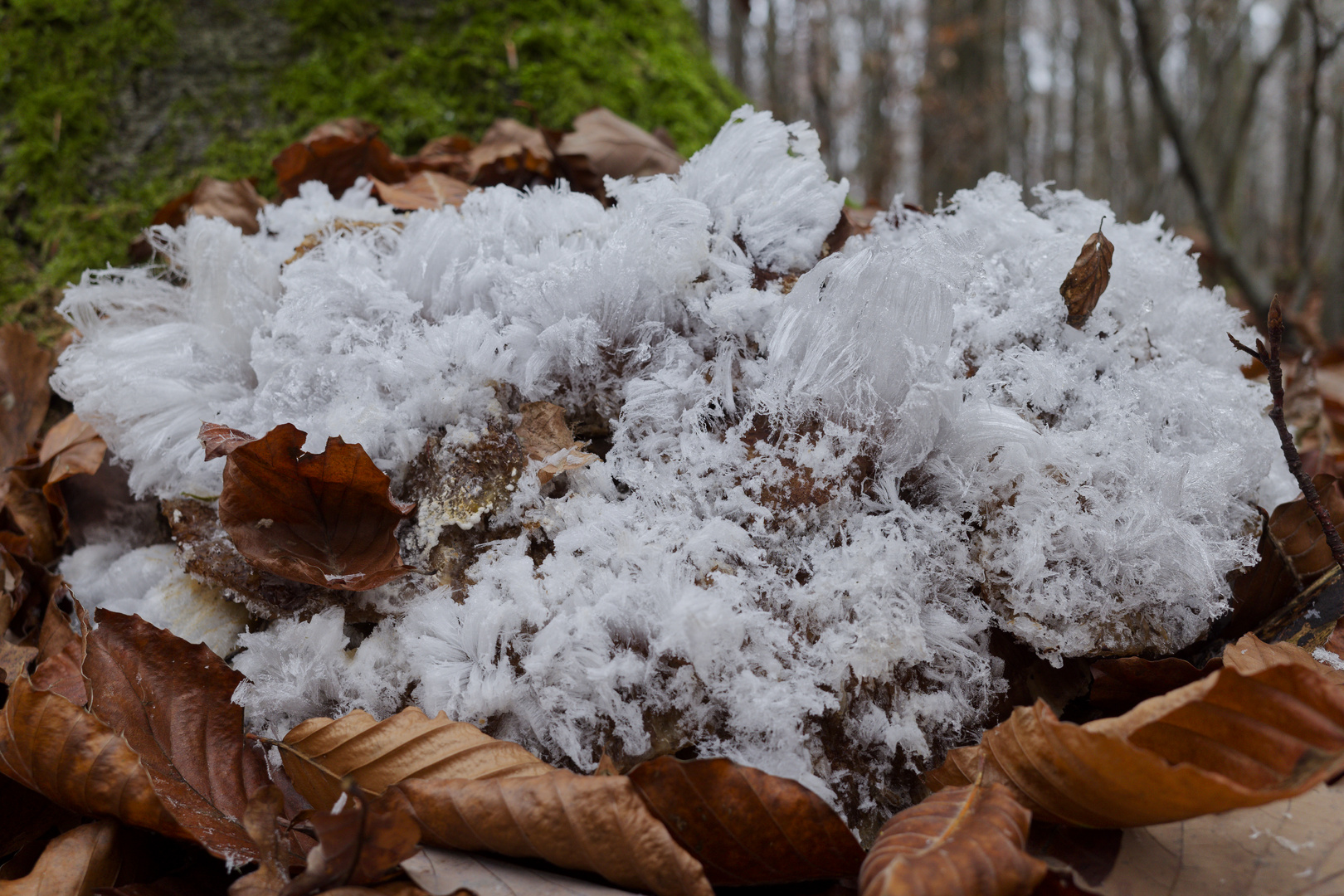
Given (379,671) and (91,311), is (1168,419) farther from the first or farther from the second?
(91,311)

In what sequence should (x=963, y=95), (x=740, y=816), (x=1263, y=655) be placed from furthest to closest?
(x=963, y=95) → (x=1263, y=655) → (x=740, y=816)

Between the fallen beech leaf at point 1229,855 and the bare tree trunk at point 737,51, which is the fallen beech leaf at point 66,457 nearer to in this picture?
the fallen beech leaf at point 1229,855

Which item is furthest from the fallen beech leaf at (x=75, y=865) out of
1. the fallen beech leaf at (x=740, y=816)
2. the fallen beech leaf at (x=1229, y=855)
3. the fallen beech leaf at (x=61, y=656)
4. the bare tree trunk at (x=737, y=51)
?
the bare tree trunk at (x=737, y=51)

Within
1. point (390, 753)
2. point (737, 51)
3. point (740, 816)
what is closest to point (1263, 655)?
point (740, 816)

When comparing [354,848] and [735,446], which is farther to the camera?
[735,446]

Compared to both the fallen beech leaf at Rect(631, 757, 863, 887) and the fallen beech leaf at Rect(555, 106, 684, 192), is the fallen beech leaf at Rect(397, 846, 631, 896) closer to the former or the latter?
the fallen beech leaf at Rect(631, 757, 863, 887)

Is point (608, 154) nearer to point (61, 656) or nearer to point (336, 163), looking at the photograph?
point (336, 163)

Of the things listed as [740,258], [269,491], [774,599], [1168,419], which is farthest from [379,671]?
[1168,419]

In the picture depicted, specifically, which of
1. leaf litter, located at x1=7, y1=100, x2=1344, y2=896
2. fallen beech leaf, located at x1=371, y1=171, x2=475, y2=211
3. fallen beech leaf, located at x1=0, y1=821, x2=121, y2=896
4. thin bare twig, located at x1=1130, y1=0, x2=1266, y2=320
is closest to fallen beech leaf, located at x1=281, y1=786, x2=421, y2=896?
leaf litter, located at x1=7, y1=100, x2=1344, y2=896
